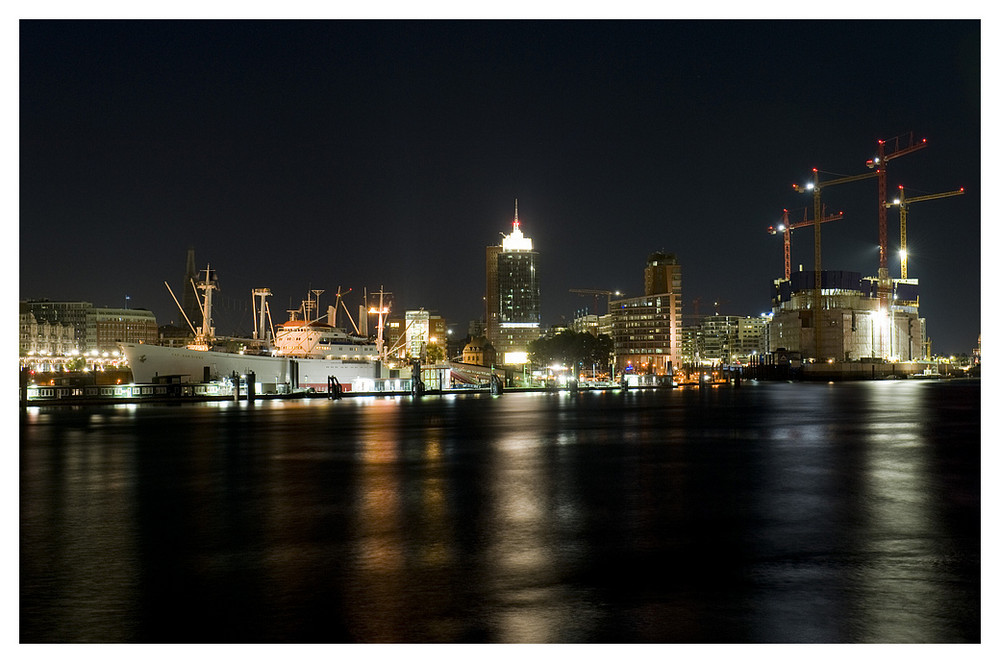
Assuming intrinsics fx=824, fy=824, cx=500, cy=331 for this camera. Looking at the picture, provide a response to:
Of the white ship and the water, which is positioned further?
the white ship

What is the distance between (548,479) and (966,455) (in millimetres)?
13781

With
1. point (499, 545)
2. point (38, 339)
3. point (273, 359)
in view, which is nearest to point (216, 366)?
point (273, 359)

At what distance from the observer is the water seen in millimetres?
8016

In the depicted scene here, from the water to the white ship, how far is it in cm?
5316

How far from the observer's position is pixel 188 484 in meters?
17.5

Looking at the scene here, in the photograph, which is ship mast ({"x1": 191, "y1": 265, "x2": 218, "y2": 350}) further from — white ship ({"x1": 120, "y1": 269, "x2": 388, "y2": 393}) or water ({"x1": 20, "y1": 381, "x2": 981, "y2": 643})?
water ({"x1": 20, "y1": 381, "x2": 981, "y2": 643})

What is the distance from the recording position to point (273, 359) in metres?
84.4

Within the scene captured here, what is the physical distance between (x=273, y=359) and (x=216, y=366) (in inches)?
228

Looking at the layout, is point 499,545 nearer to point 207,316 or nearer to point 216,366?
point 216,366

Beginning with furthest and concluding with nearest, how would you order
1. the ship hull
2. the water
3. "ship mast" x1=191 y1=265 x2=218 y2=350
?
"ship mast" x1=191 y1=265 x2=218 y2=350
the ship hull
the water

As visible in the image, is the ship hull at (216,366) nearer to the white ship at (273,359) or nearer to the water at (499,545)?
the white ship at (273,359)

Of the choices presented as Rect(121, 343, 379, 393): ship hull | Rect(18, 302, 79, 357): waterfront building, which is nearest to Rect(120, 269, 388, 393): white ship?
Rect(121, 343, 379, 393): ship hull

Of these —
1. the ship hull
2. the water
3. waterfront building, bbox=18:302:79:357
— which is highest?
waterfront building, bbox=18:302:79:357
